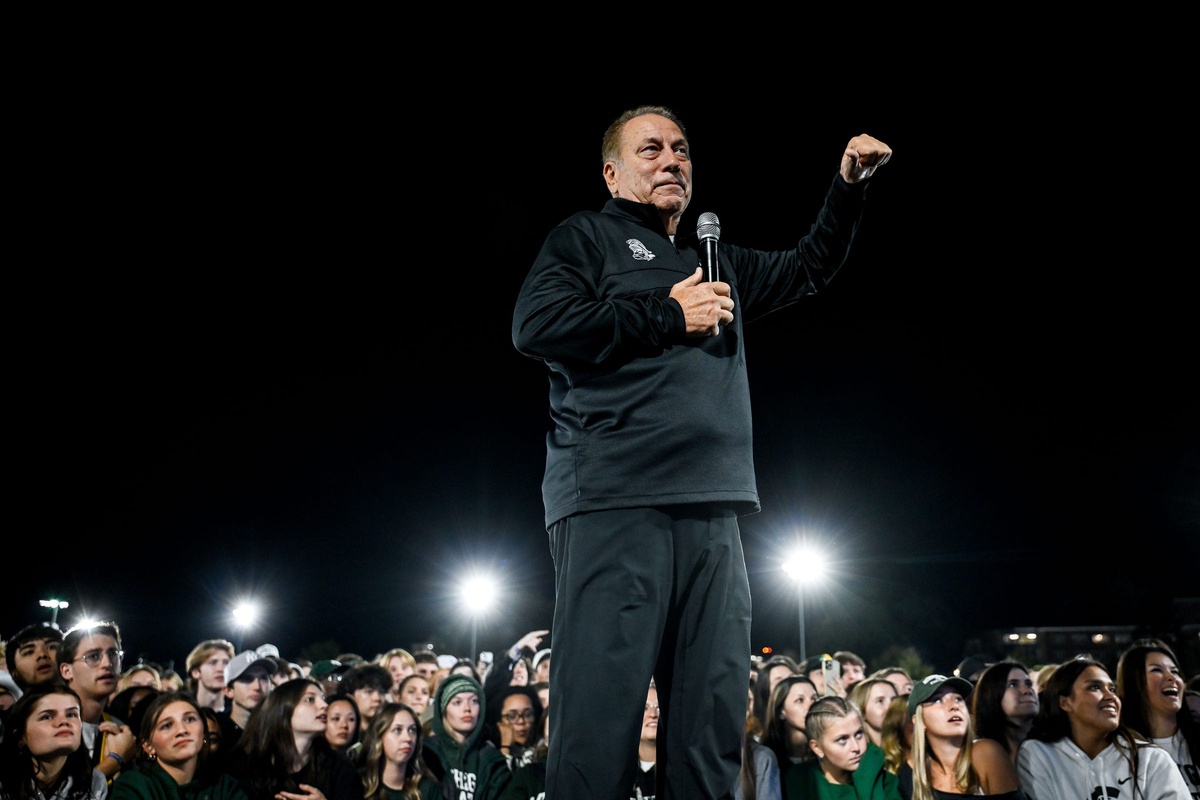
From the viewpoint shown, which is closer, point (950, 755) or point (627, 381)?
point (627, 381)

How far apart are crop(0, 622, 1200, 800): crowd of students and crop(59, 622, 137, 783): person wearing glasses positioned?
1 cm

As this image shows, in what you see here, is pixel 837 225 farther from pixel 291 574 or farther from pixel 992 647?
pixel 992 647

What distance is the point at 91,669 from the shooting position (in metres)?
5.82

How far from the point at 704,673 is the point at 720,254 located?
118 centimetres

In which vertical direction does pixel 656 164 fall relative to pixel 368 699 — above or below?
above

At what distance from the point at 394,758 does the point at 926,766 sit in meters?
3.55

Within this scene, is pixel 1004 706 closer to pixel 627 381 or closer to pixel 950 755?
pixel 950 755

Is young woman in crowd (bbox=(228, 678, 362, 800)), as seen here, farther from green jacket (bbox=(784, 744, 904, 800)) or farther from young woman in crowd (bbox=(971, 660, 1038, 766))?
young woman in crowd (bbox=(971, 660, 1038, 766))

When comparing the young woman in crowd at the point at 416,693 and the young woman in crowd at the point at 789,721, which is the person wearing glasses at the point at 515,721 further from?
the young woman in crowd at the point at 789,721

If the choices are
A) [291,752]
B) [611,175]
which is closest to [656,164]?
[611,175]

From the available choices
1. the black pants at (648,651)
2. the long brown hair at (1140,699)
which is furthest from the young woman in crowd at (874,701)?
the black pants at (648,651)

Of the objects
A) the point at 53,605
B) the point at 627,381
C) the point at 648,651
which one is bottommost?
the point at 53,605

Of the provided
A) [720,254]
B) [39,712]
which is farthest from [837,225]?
[39,712]

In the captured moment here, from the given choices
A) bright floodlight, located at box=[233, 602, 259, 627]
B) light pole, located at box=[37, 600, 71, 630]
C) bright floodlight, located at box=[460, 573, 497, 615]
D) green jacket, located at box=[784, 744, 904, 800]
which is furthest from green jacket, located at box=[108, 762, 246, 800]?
bright floodlight, located at box=[233, 602, 259, 627]
